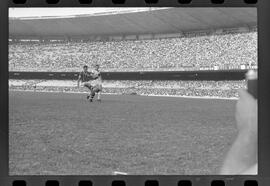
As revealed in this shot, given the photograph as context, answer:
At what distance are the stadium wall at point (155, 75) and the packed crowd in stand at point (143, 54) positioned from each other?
556mm

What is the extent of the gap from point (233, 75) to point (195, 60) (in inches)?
208

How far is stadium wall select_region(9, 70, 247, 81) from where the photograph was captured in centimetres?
3803

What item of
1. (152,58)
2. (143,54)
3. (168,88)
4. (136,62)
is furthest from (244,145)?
(143,54)

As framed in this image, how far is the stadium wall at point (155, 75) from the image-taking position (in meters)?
38.0

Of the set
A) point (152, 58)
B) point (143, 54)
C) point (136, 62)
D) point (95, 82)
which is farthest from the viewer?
point (143, 54)

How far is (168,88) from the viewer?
4094cm

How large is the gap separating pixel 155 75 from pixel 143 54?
3942 millimetres

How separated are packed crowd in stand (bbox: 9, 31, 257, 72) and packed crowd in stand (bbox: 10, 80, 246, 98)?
1658mm

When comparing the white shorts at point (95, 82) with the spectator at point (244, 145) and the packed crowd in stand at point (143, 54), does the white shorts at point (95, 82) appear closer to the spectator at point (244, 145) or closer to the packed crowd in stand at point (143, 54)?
the spectator at point (244, 145)

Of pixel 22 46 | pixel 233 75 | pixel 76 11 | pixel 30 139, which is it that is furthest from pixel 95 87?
pixel 22 46

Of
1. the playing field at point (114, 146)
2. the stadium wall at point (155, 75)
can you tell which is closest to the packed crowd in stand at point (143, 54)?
the stadium wall at point (155, 75)

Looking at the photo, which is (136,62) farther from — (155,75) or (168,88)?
(168,88)

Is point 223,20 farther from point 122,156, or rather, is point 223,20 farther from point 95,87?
point 122,156

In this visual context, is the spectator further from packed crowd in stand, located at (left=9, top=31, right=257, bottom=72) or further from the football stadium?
packed crowd in stand, located at (left=9, top=31, right=257, bottom=72)
